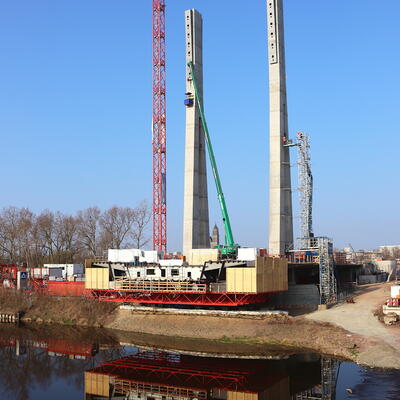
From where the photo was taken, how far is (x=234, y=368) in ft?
133

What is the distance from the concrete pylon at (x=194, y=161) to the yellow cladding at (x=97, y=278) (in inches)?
678

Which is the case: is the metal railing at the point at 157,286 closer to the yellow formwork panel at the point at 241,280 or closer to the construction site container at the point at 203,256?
the yellow formwork panel at the point at 241,280

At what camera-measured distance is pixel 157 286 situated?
58.8m

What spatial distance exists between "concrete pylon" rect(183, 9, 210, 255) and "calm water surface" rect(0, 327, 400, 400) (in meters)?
30.2

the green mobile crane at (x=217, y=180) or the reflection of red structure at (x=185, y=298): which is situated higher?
the green mobile crane at (x=217, y=180)

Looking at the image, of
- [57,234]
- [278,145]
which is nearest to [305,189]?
[278,145]

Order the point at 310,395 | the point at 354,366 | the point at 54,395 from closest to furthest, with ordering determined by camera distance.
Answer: the point at 310,395 < the point at 54,395 < the point at 354,366

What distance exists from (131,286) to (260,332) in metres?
17.9

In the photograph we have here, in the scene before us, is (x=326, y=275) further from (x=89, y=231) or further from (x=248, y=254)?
(x=89, y=231)

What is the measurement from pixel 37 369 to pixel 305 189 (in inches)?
1943

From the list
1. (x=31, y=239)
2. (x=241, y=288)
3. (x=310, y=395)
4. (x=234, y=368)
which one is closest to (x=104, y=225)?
(x=31, y=239)

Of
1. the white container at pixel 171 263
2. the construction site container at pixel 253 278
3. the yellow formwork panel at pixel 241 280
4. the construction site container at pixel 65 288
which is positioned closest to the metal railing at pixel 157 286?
A: the white container at pixel 171 263

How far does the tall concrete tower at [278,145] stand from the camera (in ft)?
235

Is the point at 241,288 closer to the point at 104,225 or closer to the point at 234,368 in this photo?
the point at 234,368
